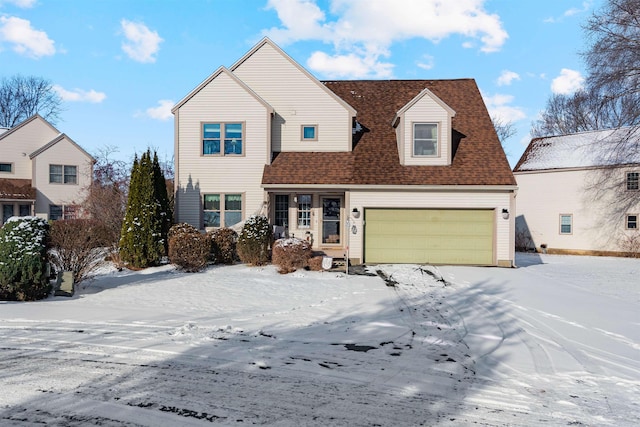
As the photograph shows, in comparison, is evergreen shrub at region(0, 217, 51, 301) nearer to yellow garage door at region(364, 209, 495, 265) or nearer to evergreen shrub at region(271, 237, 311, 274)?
evergreen shrub at region(271, 237, 311, 274)

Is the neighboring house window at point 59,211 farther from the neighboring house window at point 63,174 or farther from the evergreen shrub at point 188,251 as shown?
the evergreen shrub at point 188,251

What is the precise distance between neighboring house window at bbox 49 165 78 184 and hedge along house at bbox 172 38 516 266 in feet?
49.8

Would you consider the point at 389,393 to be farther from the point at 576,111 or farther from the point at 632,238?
the point at 576,111

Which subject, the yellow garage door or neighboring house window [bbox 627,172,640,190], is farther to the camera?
neighboring house window [bbox 627,172,640,190]

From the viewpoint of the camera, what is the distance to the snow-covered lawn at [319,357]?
3.85 m

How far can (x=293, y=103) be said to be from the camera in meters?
16.2

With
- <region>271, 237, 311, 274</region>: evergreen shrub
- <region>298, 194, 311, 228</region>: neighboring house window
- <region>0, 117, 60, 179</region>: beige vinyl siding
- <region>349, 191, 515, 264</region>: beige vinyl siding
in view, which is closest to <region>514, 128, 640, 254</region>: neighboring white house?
<region>349, 191, 515, 264</region>: beige vinyl siding

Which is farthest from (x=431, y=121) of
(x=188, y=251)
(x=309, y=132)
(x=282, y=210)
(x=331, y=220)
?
(x=188, y=251)

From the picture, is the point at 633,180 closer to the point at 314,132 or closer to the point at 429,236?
the point at 429,236

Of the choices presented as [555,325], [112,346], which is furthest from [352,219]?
[112,346]

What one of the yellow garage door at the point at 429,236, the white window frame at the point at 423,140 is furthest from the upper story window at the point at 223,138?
the white window frame at the point at 423,140

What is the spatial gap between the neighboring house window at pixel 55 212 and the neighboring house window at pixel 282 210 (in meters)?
17.7

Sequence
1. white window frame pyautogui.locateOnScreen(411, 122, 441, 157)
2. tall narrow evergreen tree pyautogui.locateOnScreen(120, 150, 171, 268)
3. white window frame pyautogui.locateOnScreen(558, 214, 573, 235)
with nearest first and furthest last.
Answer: tall narrow evergreen tree pyautogui.locateOnScreen(120, 150, 171, 268) → white window frame pyautogui.locateOnScreen(411, 122, 441, 157) → white window frame pyautogui.locateOnScreen(558, 214, 573, 235)

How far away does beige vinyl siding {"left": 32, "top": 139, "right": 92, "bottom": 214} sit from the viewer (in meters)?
24.9
